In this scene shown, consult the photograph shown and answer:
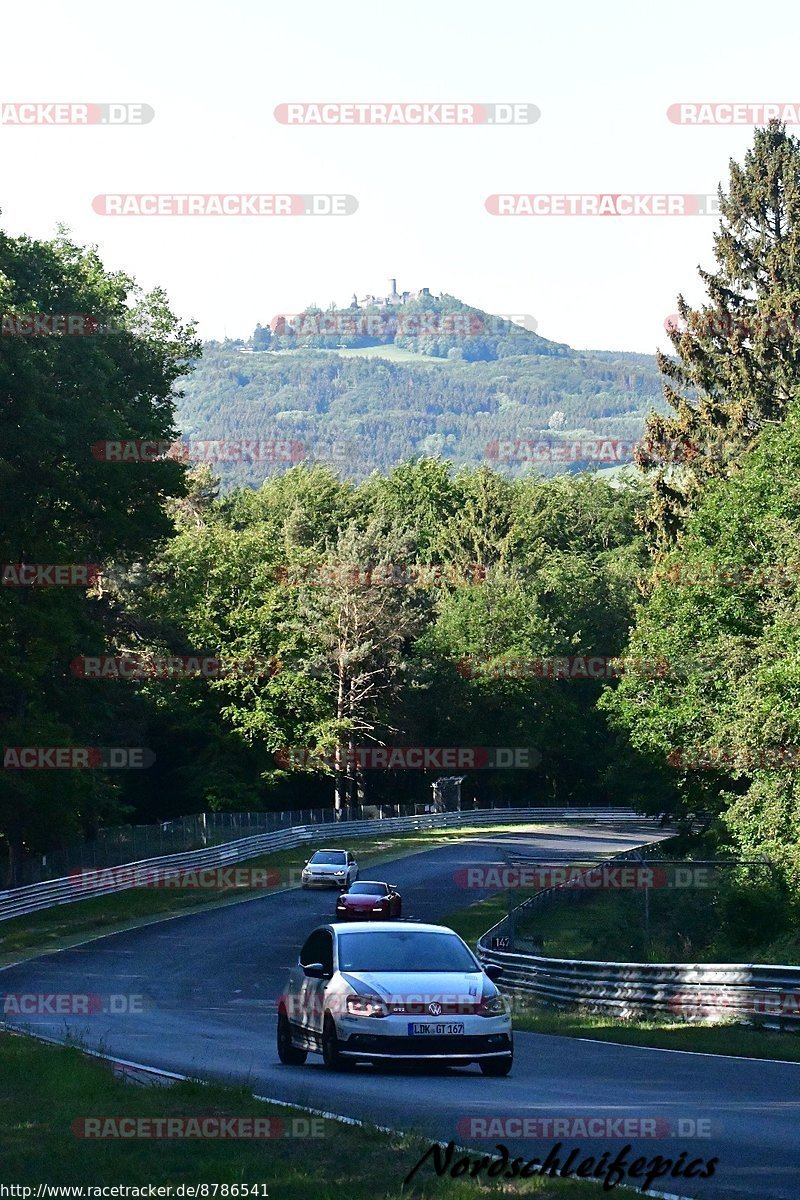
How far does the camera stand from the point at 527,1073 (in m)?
15.6

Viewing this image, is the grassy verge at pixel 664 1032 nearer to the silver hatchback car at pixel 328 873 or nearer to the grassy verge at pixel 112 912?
the grassy verge at pixel 112 912

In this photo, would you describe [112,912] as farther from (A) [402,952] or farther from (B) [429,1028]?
(B) [429,1028]

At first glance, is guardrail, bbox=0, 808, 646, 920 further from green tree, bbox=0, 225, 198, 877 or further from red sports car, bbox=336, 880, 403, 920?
red sports car, bbox=336, 880, 403, 920

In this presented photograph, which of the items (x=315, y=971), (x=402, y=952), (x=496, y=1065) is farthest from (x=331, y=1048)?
(x=496, y=1065)

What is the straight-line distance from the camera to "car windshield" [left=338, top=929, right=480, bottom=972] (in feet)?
51.1

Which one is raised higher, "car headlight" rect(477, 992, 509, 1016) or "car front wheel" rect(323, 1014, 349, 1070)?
"car headlight" rect(477, 992, 509, 1016)

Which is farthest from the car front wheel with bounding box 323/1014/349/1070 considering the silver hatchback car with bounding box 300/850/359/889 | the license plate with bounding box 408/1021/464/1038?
the silver hatchback car with bounding box 300/850/359/889

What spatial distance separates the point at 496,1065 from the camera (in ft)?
49.5

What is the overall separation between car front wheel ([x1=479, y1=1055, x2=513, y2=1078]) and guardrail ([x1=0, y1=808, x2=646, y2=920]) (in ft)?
89.9

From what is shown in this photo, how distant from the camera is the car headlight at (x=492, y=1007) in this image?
14.9 meters

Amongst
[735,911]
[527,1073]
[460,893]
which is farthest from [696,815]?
[527,1073]

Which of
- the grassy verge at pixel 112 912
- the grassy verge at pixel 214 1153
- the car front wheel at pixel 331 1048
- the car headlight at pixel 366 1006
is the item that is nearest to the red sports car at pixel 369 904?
the grassy verge at pixel 112 912

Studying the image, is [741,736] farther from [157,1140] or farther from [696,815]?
[157,1140]

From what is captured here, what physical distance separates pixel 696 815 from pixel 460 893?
26.9 ft
